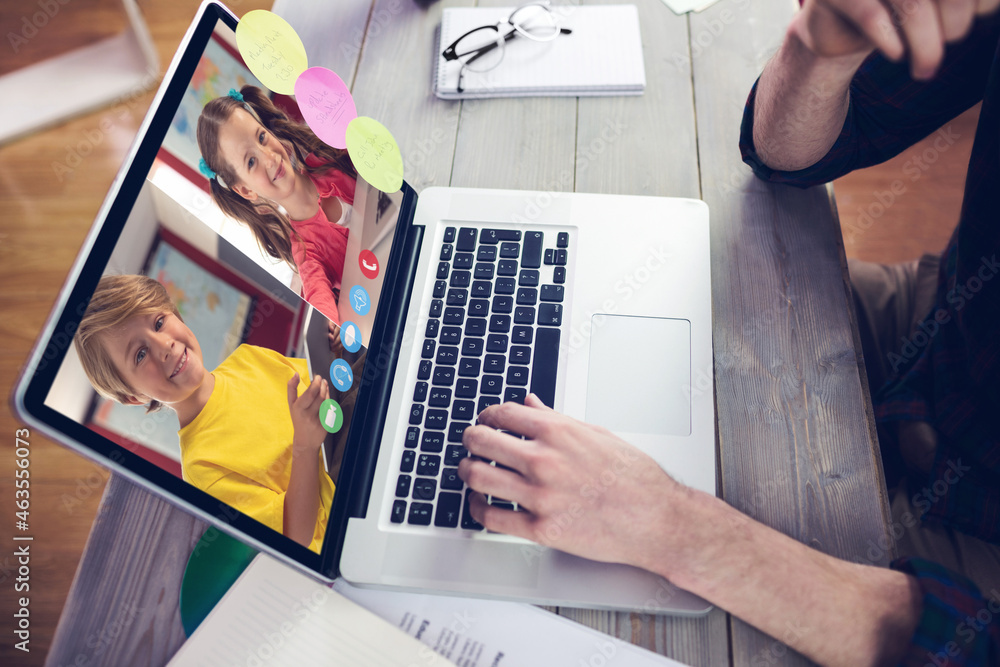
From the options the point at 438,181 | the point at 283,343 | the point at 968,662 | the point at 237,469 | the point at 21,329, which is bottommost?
the point at 968,662

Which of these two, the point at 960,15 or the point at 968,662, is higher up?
the point at 960,15

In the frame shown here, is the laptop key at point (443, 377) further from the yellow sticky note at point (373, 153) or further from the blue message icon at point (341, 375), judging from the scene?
the yellow sticky note at point (373, 153)

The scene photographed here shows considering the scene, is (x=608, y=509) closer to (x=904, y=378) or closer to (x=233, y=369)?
(x=233, y=369)

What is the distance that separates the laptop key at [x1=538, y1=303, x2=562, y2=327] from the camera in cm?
67

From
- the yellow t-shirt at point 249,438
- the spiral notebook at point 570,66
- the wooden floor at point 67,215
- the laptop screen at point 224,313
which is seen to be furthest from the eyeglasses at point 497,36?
the wooden floor at point 67,215

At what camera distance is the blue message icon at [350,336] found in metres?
0.61

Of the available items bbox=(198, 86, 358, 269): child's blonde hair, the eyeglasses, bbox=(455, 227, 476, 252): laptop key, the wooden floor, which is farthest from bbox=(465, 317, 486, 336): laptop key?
the wooden floor

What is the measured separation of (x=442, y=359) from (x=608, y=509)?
241mm

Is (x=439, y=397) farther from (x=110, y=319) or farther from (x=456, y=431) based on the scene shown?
(x=110, y=319)

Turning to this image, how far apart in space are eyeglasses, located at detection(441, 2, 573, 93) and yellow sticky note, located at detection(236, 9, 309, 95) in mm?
340

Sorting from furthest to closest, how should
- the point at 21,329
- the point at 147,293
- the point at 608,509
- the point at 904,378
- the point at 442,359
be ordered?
the point at 21,329, the point at 904,378, the point at 442,359, the point at 608,509, the point at 147,293

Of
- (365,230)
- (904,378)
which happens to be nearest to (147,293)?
(365,230)

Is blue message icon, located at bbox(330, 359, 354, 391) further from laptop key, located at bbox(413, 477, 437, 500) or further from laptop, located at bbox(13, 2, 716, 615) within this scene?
laptop key, located at bbox(413, 477, 437, 500)

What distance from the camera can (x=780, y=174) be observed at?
0.74 metres
